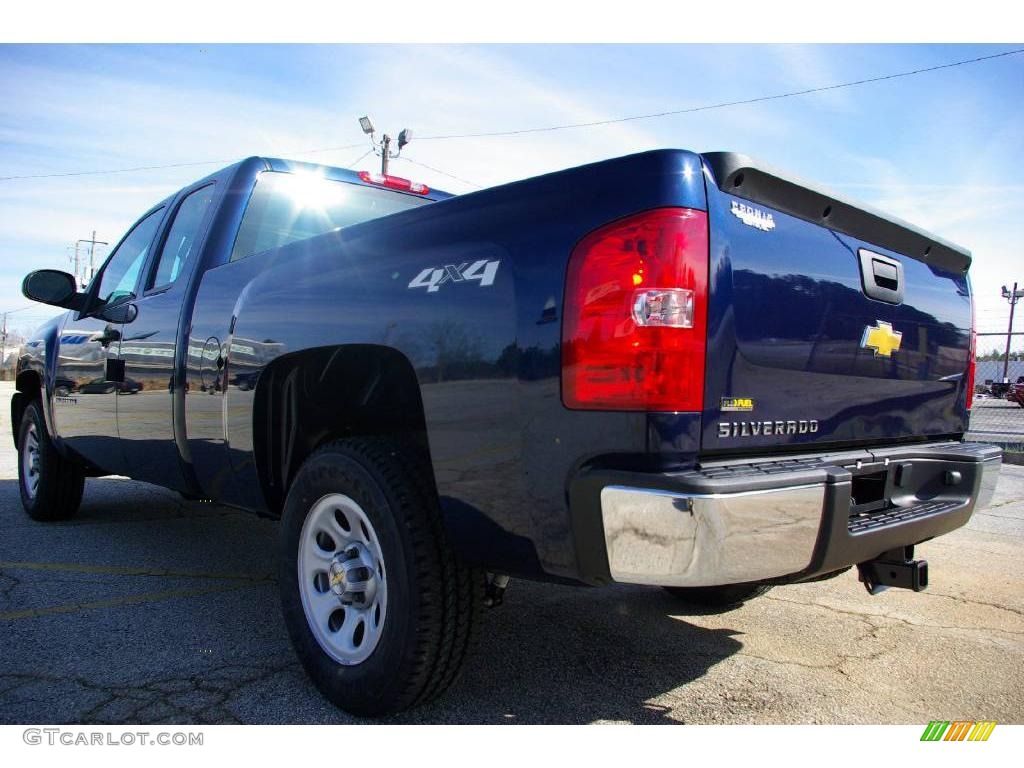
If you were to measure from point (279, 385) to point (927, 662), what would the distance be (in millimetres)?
2711

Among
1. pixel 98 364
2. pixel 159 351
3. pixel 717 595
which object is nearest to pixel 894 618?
pixel 717 595

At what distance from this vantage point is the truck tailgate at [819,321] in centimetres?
205

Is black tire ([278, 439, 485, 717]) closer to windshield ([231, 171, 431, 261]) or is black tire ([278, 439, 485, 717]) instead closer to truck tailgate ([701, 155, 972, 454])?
truck tailgate ([701, 155, 972, 454])

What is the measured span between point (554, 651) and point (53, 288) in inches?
143

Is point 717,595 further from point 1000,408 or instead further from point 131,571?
point 1000,408

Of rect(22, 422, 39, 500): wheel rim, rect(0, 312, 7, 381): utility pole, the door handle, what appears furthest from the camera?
rect(0, 312, 7, 381): utility pole

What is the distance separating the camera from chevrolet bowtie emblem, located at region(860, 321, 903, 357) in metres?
2.51

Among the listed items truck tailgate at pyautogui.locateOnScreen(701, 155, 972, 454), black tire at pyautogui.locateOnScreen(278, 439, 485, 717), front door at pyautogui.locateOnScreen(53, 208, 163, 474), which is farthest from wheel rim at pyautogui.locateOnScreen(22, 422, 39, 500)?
truck tailgate at pyautogui.locateOnScreen(701, 155, 972, 454)

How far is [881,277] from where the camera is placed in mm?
2609

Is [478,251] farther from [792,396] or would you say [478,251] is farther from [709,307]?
[792,396]

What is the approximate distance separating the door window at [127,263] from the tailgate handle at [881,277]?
11.8 feet

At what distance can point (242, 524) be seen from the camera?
18.0 feet

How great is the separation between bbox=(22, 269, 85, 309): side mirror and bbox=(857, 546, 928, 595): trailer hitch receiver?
177 inches

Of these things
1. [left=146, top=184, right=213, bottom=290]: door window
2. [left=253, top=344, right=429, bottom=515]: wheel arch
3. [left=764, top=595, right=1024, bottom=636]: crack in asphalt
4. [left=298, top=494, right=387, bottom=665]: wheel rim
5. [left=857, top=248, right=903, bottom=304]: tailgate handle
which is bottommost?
[left=764, top=595, right=1024, bottom=636]: crack in asphalt
